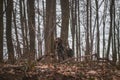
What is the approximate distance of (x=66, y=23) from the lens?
11.8m

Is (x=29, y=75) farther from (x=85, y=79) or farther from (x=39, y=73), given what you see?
(x=85, y=79)

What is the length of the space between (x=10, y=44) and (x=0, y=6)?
4.99 feet

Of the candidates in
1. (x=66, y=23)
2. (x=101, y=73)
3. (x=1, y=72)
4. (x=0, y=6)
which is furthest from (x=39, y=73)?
(x=66, y=23)

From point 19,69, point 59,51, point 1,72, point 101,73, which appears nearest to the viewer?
point 1,72

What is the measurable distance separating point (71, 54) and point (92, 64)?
105 inches

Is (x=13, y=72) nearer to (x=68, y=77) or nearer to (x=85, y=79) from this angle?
(x=68, y=77)

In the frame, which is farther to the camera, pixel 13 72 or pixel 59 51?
pixel 59 51

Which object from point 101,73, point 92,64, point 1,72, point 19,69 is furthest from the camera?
point 92,64

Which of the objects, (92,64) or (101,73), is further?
(92,64)

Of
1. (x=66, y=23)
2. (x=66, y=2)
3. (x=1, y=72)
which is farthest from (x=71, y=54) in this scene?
(x=1, y=72)

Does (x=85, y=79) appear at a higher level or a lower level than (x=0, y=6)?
lower

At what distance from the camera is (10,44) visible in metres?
8.27

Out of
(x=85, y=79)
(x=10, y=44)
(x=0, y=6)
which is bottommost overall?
(x=85, y=79)

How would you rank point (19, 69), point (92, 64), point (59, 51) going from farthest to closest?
point (59, 51)
point (92, 64)
point (19, 69)
